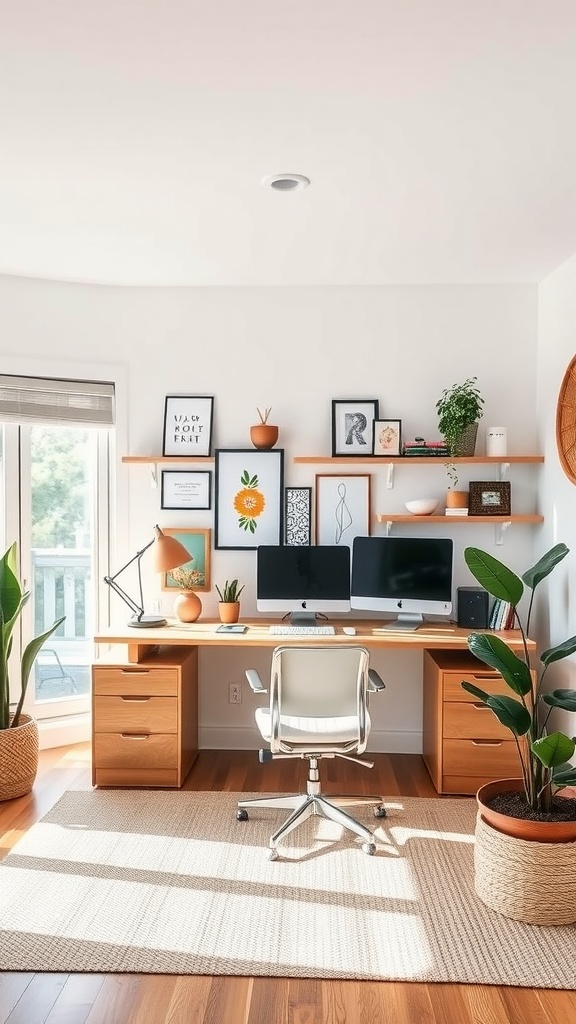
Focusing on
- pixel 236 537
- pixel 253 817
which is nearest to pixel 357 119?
pixel 236 537

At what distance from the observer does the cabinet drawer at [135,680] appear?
12.2 ft

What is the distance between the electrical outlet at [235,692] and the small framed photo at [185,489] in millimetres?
987

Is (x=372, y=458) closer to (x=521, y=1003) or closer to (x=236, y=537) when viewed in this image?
(x=236, y=537)

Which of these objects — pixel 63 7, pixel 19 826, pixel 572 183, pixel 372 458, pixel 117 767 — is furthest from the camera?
pixel 372 458

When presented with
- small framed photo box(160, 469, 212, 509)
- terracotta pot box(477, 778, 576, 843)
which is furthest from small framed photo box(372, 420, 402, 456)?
terracotta pot box(477, 778, 576, 843)

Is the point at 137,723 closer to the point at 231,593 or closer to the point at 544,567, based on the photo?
the point at 231,593

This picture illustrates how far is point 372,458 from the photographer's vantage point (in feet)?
13.8

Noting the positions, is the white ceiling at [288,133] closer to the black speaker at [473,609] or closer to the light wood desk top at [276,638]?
the black speaker at [473,609]

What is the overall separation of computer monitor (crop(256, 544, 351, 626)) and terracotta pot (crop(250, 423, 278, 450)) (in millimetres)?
563

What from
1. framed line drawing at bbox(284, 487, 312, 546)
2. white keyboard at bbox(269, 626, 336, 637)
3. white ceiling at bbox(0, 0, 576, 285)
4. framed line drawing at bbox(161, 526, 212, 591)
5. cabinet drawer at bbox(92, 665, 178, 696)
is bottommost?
cabinet drawer at bbox(92, 665, 178, 696)

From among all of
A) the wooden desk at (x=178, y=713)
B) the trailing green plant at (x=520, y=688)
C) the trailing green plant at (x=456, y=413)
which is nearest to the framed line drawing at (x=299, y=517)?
the wooden desk at (x=178, y=713)

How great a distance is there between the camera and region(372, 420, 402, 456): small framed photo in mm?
4227

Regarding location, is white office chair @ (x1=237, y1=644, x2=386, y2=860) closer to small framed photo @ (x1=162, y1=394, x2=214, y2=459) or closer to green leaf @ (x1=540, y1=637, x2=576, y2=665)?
green leaf @ (x1=540, y1=637, x2=576, y2=665)

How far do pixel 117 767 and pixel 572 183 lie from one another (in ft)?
10.2
